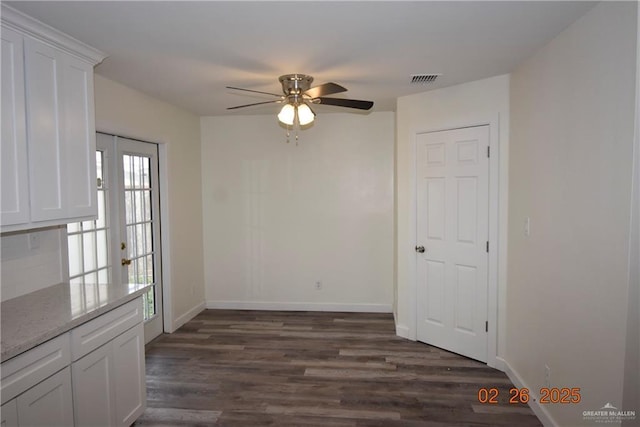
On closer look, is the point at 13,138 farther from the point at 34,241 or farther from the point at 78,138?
the point at 34,241

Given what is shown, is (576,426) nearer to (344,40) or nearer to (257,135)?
(344,40)

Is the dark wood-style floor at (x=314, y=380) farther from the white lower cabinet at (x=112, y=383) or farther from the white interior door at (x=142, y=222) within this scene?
the white interior door at (x=142, y=222)

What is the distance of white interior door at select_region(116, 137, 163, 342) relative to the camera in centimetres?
365

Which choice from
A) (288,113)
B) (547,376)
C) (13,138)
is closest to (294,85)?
(288,113)

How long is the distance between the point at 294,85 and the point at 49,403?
8.29 feet


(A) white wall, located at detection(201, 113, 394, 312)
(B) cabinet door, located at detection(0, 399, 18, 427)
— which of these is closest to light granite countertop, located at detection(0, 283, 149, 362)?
(B) cabinet door, located at detection(0, 399, 18, 427)

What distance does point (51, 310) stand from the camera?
2.14m

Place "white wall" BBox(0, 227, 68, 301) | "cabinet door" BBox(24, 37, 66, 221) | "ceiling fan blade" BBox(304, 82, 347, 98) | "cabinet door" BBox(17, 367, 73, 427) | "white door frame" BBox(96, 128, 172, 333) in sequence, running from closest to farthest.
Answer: "cabinet door" BBox(17, 367, 73, 427), "cabinet door" BBox(24, 37, 66, 221), "white wall" BBox(0, 227, 68, 301), "ceiling fan blade" BBox(304, 82, 347, 98), "white door frame" BBox(96, 128, 172, 333)

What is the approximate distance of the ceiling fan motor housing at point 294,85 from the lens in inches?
118

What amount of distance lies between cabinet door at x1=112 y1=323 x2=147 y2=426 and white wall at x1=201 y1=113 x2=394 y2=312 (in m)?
2.49

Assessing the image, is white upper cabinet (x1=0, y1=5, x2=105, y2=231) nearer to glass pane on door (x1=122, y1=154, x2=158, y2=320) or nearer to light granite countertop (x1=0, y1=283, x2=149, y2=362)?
light granite countertop (x1=0, y1=283, x2=149, y2=362)

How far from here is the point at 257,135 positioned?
16.1ft

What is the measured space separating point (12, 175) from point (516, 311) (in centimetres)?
351

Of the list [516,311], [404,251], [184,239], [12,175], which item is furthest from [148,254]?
[516,311]
